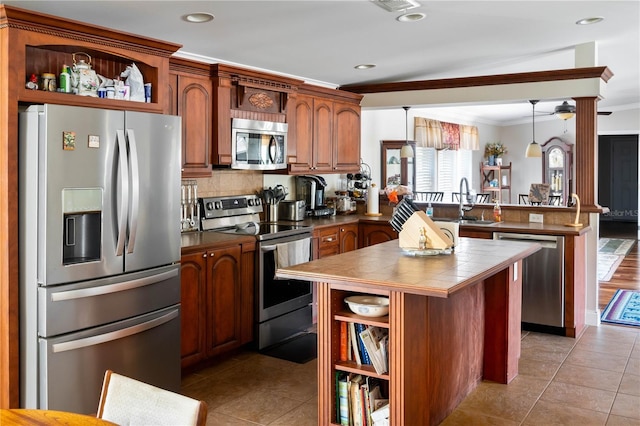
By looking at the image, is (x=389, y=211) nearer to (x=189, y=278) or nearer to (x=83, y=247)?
(x=189, y=278)

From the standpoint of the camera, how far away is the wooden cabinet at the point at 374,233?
225 inches

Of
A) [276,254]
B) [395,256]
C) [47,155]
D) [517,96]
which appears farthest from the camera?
[517,96]

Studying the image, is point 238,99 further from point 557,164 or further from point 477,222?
point 557,164

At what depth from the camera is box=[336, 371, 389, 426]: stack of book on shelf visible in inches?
111

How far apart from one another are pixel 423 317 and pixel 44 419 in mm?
1810

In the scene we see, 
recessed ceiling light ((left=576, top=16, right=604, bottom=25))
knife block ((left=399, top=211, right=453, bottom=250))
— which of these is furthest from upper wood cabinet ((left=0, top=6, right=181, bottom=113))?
recessed ceiling light ((left=576, top=16, right=604, bottom=25))

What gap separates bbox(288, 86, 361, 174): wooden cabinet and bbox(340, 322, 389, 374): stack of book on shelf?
2.65 m

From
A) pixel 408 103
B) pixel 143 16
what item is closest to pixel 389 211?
pixel 408 103

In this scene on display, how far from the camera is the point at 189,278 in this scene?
3.78 m

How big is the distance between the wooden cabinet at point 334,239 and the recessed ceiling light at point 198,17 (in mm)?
2078

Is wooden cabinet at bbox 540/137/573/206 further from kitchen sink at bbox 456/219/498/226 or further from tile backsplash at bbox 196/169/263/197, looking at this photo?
tile backsplash at bbox 196/169/263/197

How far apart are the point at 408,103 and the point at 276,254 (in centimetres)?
254

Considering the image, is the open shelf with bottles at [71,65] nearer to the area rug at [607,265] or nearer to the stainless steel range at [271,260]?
the stainless steel range at [271,260]

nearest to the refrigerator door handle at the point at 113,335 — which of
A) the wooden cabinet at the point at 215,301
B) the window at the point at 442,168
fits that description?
the wooden cabinet at the point at 215,301
